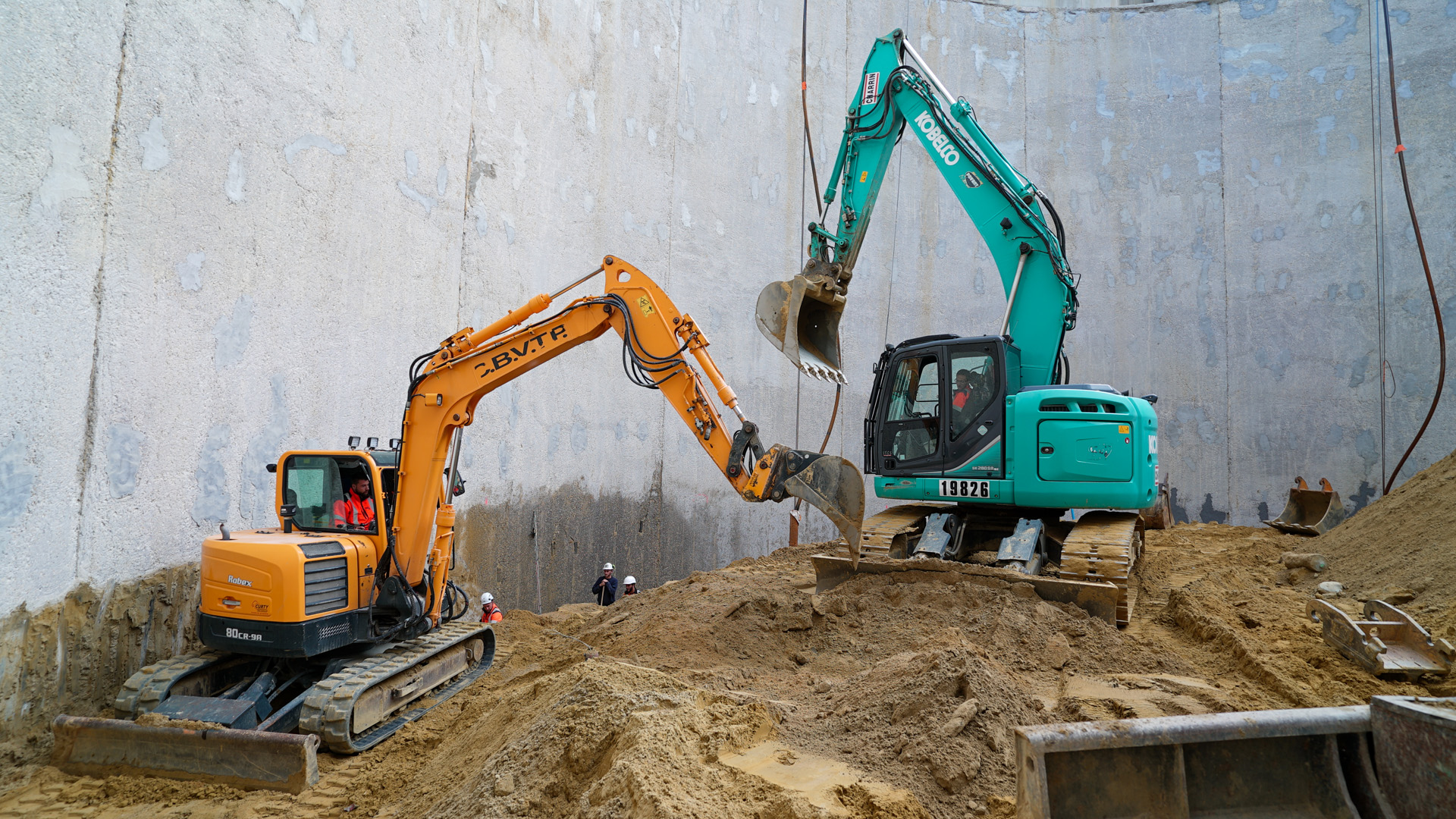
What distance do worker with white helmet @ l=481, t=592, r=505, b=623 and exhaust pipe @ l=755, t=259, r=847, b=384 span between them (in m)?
3.49

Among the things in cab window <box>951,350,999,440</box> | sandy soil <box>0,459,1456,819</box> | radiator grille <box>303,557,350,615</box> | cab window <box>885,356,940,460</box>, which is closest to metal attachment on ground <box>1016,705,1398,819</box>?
sandy soil <box>0,459,1456,819</box>

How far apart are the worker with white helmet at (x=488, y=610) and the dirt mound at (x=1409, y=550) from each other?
6.74 metres

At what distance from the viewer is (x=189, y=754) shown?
161 inches

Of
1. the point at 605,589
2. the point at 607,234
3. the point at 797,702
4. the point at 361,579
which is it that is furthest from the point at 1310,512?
the point at 361,579

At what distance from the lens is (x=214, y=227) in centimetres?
561

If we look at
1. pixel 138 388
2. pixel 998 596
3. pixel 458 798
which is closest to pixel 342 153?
pixel 138 388

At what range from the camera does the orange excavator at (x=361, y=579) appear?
418 centimetres

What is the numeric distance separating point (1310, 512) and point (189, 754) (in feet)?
41.6

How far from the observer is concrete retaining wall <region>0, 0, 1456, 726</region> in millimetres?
4859

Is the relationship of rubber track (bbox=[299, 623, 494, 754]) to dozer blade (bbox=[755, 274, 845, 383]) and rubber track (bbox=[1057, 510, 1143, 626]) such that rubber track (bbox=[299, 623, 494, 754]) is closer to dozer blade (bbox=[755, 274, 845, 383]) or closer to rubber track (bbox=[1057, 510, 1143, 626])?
dozer blade (bbox=[755, 274, 845, 383])

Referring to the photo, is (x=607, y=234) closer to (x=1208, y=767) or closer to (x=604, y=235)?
(x=604, y=235)

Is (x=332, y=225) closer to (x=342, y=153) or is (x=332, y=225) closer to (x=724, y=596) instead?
(x=342, y=153)

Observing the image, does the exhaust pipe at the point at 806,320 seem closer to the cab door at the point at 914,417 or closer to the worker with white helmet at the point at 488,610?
the cab door at the point at 914,417

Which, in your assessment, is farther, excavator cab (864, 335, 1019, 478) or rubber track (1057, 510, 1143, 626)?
excavator cab (864, 335, 1019, 478)
